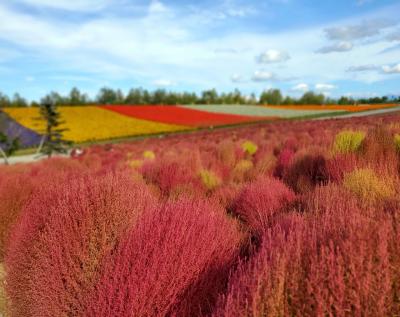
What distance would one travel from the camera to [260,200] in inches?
147

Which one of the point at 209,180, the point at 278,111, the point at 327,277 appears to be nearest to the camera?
the point at 327,277

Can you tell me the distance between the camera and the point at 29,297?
299 centimetres

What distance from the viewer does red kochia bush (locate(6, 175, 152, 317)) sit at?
2512 mm

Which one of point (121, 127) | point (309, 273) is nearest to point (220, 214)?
point (309, 273)

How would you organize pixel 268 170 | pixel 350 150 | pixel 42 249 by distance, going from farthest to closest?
pixel 268 170, pixel 350 150, pixel 42 249

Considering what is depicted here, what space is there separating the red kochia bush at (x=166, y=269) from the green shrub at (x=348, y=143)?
2.91m

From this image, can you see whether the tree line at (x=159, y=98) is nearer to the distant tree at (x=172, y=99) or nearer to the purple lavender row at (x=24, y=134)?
the distant tree at (x=172, y=99)

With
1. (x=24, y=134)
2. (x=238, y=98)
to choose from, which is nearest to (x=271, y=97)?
(x=238, y=98)

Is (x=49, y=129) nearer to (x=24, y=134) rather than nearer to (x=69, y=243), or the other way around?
(x=24, y=134)

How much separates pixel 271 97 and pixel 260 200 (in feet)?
246

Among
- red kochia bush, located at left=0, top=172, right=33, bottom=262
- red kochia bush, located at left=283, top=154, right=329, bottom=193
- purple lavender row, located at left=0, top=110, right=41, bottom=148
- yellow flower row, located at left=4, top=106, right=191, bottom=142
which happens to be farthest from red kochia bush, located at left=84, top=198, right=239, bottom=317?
purple lavender row, located at left=0, top=110, right=41, bottom=148

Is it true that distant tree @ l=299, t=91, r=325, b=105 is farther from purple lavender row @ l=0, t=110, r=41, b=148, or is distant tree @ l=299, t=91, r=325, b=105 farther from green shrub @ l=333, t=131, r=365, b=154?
green shrub @ l=333, t=131, r=365, b=154

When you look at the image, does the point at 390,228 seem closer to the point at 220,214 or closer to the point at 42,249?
the point at 220,214

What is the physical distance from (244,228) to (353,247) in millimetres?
1722
